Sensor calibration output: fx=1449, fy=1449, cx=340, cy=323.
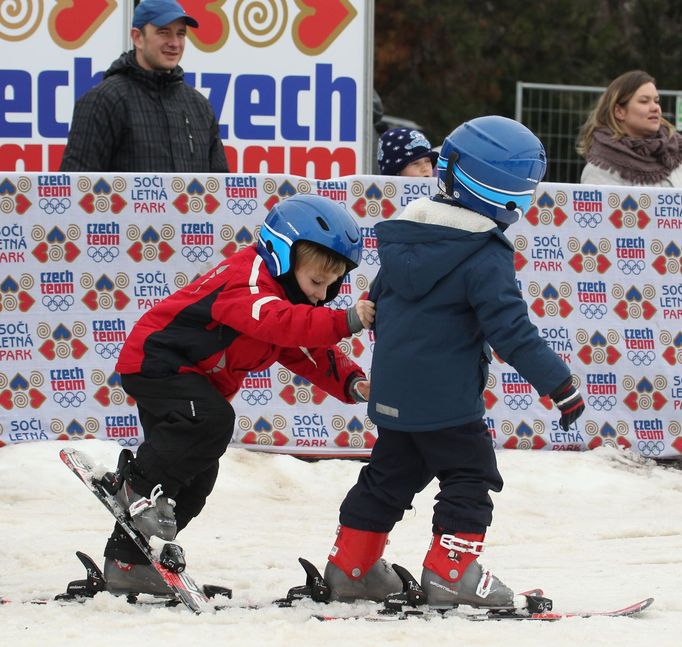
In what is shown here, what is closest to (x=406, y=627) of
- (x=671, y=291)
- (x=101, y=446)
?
(x=101, y=446)

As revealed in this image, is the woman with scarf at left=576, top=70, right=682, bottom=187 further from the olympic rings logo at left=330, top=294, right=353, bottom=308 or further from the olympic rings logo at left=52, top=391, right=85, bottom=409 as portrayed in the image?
the olympic rings logo at left=52, top=391, right=85, bottom=409

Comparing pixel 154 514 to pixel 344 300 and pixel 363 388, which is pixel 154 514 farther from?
pixel 344 300

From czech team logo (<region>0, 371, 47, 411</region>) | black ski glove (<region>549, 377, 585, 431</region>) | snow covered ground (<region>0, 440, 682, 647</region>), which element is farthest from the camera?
czech team logo (<region>0, 371, 47, 411</region>)

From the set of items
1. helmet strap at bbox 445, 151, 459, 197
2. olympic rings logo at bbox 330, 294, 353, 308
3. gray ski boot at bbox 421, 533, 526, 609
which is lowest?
gray ski boot at bbox 421, 533, 526, 609

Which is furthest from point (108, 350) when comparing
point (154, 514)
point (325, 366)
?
point (154, 514)

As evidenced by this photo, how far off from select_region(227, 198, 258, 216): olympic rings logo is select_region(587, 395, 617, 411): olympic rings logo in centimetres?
212

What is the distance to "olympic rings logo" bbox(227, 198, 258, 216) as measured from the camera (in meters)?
7.69

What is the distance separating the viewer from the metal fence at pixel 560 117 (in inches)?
574

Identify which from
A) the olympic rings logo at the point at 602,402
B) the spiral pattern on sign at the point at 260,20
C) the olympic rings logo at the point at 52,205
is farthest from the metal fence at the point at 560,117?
the olympic rings logo at the point at 52,205

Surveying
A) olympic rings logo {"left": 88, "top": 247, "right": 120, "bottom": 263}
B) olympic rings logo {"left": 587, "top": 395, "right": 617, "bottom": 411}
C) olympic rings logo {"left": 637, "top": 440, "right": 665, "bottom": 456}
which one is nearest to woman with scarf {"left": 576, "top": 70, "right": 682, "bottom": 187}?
olympic rings logo {"left": 587, "top": 395, "right": 617, "bottom": 411}

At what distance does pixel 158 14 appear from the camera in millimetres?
7945

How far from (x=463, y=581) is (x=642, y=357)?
3406 millimetres

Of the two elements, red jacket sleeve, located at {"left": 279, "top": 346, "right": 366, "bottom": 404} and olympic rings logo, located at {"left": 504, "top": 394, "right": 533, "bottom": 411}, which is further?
olympic rings logo, located at {"left": 504, "top": 394, "right": 533, "bottom": 411}

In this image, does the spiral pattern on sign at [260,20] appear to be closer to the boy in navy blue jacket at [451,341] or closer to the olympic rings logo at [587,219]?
the olympic rings logo at [587,219]
